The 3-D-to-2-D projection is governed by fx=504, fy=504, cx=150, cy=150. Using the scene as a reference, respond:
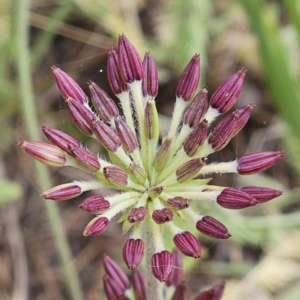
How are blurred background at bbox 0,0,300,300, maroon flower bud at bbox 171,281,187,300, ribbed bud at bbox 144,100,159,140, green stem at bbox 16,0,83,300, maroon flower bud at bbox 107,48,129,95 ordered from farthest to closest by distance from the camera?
blurred background at bbox 0,0,300,300 < green stem at bbox 16,0,83,300 < maroon flower bud at bbox 171,281,187,300 < maroon flower bud at bbox 107,48,129,95 < ribbed bud at bbox 144,100,159,140

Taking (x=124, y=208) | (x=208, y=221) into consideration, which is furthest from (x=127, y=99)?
(x=208, y=221)

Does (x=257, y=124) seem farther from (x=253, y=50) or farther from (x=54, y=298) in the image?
(x=54, y=298)

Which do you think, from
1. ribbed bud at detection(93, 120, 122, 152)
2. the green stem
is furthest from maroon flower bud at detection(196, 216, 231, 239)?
the green stem

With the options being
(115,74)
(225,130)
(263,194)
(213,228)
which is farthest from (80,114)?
(263,194)

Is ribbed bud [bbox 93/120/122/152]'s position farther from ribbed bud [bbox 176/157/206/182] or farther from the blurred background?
the blurred background

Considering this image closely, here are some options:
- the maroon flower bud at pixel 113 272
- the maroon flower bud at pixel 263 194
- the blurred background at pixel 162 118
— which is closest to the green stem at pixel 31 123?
the blurred background at pixel 162 118

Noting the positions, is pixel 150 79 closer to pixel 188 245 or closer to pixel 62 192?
pixel 62 192
